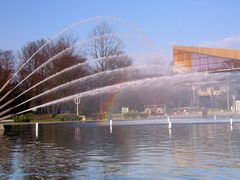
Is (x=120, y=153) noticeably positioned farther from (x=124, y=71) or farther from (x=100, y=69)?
(x=100, y=69)

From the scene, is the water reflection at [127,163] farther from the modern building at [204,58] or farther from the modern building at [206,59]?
the modern building at [204,58]

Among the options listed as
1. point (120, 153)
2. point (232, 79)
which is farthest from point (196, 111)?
point (120, 153)

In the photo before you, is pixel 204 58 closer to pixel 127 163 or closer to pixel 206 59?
pixel 206 59

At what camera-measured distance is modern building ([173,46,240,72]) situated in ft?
349

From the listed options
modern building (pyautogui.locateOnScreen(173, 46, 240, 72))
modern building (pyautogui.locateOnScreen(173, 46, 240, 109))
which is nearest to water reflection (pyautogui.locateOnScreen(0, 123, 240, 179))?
modern building (pyautogui.locateOnScreen(173, 46, 240, 109))

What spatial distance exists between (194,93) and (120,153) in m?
43.7

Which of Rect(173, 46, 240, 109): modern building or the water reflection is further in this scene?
Rect(173, 46, 240, 109): modern building

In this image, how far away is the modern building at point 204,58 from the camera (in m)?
106

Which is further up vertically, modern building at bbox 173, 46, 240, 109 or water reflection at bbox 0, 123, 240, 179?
modern building at bbox 173, 46, 240, 109

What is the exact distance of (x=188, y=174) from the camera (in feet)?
34.9

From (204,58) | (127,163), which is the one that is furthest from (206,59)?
(127,163)

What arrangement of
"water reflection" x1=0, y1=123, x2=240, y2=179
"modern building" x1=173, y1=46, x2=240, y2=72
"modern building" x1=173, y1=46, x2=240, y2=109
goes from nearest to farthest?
"water reflection" x1=0, y1=123, x2=240, y2=179
"modern building" x1=173, y1=46, x2=240, y2=109
"modern building" x1=173, y1=46, x2=240, y2=72

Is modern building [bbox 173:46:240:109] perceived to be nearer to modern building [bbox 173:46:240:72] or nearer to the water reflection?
modern building [bbox 173:46:240:72]

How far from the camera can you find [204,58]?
Answer: 113 meters
